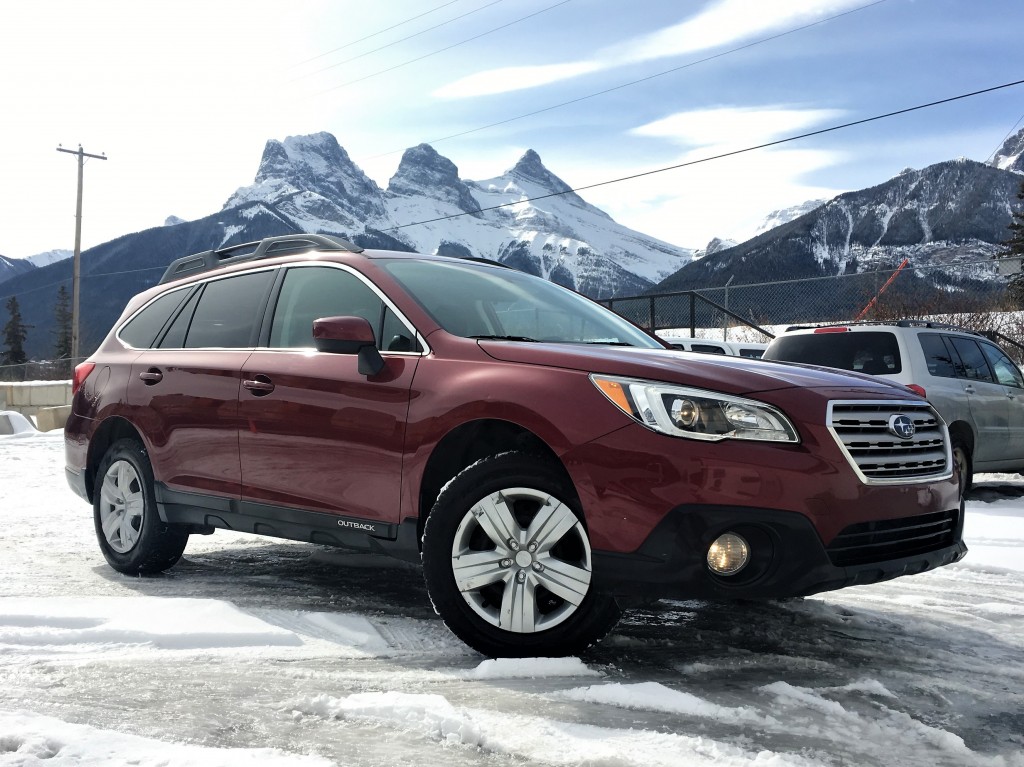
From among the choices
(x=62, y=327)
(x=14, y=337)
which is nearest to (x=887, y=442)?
(x=14, y=337)

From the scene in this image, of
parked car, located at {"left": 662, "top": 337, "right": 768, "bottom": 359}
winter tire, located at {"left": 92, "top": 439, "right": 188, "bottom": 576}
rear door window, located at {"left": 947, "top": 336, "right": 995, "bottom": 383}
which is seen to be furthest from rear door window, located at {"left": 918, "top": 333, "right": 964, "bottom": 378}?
winter tire, located at {"left": 92, "top": 439, "right": 188, "bottom": 576}

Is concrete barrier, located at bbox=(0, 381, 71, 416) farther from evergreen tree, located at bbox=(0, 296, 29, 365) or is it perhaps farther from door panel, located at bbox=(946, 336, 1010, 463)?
evergreen tree, located at bbox=(0, 296, 29, 365)

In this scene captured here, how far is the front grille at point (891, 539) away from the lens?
333cm

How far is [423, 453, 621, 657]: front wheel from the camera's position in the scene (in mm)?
3502

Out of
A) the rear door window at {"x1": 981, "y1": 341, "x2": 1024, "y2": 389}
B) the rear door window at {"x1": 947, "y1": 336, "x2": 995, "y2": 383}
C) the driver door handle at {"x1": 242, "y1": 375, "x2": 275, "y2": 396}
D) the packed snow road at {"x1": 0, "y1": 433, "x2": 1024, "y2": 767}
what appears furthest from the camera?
the rear door window at {"x1": 981, "y1": 341, "x2": 1024, "y2": 389}

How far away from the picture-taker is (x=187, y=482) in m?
5.06

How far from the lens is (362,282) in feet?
14.9

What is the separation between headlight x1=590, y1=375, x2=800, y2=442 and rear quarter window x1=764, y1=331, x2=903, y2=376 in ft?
18.9

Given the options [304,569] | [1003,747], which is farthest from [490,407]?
[304,569]

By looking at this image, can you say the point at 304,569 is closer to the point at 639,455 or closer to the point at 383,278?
the point at 383,278

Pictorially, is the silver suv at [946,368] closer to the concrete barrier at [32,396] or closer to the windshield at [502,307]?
the windshield at [502,307]

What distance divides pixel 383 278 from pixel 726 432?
1881mm

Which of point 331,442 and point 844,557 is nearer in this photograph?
point 844,557

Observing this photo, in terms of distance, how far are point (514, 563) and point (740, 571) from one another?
32.6 inches
